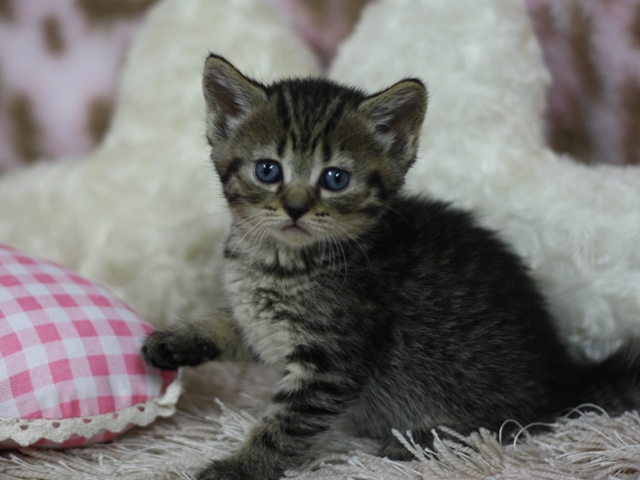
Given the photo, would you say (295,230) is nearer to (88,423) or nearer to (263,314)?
(263,314)

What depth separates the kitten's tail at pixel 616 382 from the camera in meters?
1.20

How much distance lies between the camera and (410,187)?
4.93 ft

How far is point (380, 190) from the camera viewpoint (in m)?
1.11

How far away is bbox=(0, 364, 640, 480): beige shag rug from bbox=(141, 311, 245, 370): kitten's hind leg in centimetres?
10

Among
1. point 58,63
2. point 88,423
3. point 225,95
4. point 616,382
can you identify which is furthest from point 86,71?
point 616,382

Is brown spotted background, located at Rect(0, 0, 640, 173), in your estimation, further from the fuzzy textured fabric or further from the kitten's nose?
the kitten's nose

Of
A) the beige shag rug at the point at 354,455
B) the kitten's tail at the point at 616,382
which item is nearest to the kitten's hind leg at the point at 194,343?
the beige shag rug at the point at 354,455

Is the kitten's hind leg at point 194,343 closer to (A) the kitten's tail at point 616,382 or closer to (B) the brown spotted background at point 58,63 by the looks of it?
(A) the kitten's tail at point 616,382

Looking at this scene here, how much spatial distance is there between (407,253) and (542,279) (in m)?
0.39

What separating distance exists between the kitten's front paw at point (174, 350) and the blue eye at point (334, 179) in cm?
40

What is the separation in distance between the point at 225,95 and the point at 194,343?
466 millimetres

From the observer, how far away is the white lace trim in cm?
99

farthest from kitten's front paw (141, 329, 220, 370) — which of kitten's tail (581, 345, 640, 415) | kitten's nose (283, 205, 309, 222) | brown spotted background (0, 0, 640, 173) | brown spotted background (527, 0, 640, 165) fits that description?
brown spotted background (527, 0, 640, 165)

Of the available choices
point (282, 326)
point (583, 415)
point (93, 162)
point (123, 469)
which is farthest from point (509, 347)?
point (93, 162)
